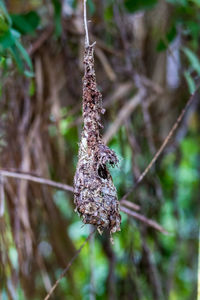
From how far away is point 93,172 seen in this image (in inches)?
22.1

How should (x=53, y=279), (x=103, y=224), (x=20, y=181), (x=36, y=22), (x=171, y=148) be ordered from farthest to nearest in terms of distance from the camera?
(x=171, y=148) → (x=53, y=279) → (x=20, y=181) → (x=36, y=22) → (x=103, y=224)

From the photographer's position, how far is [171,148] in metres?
1.66

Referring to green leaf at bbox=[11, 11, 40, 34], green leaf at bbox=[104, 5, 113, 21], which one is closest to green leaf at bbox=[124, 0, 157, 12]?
green leaf at bbox=[104, 5, 113, 21]

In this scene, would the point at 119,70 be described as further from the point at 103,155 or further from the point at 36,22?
the point at 103,155

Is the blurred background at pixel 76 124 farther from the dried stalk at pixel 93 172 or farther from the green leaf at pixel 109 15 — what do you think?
the dried stalk at pixel 93 172

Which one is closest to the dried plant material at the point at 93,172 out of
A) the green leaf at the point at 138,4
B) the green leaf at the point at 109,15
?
the green leaf at the point at 138,4

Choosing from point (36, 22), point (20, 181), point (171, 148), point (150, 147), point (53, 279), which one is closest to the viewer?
point (36, 22)

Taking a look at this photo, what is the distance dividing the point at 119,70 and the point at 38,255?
696 mm

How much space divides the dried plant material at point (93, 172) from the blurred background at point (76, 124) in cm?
53

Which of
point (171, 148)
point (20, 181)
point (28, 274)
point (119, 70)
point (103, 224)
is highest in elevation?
point (119, 70)

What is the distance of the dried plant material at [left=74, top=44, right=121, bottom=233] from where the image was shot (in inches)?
21.3

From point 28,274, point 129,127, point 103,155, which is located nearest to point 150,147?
point 129,127

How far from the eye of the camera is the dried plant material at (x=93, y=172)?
54cm

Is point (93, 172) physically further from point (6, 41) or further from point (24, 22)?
point (24, 22)
